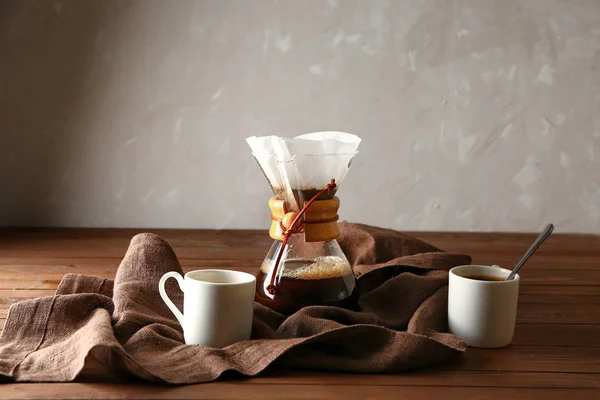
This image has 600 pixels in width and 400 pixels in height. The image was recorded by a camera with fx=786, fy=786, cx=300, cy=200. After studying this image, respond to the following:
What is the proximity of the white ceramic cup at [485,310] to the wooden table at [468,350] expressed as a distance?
18 millimetres

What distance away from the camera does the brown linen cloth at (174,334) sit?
0.86m

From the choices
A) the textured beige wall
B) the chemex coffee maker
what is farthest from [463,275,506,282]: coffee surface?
the textured beige wall

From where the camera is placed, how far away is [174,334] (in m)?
0.96

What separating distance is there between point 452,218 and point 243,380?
1.29 meters

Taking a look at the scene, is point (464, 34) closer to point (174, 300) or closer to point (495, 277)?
point (495, 277)

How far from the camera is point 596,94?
2010mm

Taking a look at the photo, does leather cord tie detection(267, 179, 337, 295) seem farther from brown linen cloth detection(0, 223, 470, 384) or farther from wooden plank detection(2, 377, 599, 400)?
wooden plank detection(2, 377, 599, 400)

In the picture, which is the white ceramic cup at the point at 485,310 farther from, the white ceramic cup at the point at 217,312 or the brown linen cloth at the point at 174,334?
the white ceramic cup at the point at 217,312

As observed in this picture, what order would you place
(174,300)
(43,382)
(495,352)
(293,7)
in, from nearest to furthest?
(43,382) → (495,352) → (174,300) → (293,7)

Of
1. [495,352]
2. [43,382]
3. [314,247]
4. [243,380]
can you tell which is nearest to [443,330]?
[495,352]

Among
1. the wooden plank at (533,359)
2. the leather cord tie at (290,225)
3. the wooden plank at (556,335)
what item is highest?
the leather cord tie at (290,225)

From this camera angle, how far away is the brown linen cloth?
86 centimetres

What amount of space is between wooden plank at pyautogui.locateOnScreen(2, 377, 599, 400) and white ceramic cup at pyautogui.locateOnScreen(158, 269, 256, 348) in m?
0.09

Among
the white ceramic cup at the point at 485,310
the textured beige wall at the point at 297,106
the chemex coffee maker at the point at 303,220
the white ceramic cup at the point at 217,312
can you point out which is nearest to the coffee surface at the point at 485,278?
the white ceramic cup at the point at 485,310
